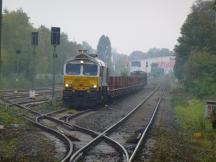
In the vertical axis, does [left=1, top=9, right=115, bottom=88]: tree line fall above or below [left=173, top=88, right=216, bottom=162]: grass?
above

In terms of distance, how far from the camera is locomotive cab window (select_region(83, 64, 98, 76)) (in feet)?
92.5

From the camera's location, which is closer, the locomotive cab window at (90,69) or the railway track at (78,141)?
the railway track at (78,141)

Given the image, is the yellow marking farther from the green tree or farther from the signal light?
the green tree

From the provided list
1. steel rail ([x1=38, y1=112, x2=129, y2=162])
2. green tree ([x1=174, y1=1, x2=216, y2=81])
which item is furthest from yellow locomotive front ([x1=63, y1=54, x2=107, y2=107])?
green tree ([x1=174, y1=1, x2=216, y2=81])

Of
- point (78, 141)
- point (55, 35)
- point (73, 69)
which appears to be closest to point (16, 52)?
point (55, 35)

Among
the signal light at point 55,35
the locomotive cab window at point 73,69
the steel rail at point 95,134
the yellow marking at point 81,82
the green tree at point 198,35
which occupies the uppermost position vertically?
the green tree at point 198,35

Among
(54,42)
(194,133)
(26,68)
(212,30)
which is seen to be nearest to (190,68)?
(212,30)

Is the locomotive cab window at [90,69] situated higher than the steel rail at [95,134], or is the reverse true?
the locomotive cab window at [90,69]

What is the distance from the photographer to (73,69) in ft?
93.9

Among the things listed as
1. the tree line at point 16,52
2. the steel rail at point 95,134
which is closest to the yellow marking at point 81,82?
the steel rail at point 95,134

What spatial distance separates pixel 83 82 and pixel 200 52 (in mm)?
20849

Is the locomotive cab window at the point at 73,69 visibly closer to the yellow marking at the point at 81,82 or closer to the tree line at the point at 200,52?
the yellow marking at the point at 81,82

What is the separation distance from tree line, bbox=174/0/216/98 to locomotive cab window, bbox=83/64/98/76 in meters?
10.6

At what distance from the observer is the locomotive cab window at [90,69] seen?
2818 cm
